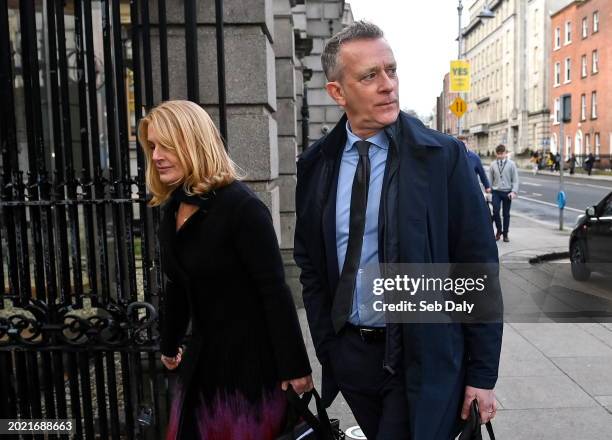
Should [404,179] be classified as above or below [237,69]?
below

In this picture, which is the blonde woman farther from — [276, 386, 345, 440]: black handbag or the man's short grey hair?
the man's short grey hair

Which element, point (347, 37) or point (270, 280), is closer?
point (347, 37)

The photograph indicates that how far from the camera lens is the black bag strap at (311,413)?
2.48 metres

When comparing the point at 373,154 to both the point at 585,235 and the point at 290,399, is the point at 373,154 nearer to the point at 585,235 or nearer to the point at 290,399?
the point at 290,399

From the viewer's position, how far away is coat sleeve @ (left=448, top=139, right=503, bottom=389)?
2.20m

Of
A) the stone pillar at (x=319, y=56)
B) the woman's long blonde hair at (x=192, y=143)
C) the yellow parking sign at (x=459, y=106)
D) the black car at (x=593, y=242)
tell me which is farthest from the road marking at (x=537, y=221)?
the woman's long blonde hair at (x=192, y=143)

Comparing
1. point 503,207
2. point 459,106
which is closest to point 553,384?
point 503,207

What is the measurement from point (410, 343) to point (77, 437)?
9.02ft

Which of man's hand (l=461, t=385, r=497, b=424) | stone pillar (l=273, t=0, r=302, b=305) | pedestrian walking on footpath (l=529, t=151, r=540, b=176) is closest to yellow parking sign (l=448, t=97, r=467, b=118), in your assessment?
stone pillar (l=273, t=0, r=302, b=305)

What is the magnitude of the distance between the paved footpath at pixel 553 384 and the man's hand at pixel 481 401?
2036 mm

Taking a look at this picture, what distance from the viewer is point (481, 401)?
87.9 inches

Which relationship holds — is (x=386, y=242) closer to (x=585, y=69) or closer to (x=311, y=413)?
(x=311, y=413)

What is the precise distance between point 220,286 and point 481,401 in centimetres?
103

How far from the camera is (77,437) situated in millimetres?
4047
